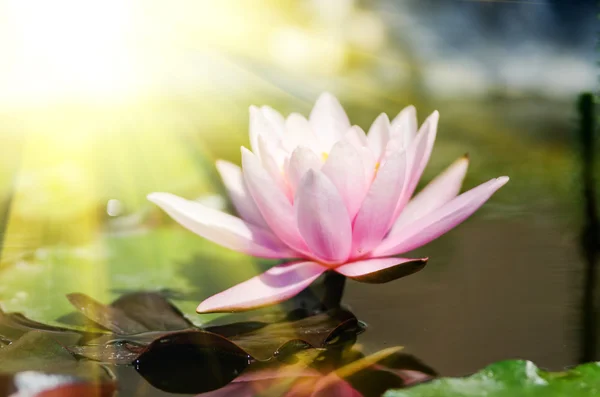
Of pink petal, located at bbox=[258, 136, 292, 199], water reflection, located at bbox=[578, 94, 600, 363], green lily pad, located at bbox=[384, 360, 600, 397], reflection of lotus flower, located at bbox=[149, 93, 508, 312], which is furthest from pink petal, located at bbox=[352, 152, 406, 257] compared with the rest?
water reflection, located at bbox=[578, 94, 600, 363]

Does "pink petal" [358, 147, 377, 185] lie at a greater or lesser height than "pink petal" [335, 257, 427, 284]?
greater

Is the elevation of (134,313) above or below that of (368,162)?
below

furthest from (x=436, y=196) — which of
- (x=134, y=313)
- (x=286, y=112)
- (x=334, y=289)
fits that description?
(x=286, y=112)

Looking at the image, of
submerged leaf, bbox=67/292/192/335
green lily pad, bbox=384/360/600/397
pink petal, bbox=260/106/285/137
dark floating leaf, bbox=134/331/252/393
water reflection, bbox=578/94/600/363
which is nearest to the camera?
green lily pad, bbox=384/360/600/397

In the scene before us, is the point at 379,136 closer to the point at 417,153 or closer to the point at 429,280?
the point at 417,153

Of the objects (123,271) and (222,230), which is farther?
(123,271)

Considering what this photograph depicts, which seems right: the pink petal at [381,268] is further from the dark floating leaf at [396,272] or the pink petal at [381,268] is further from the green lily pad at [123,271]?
the green lily pad at [123,271]

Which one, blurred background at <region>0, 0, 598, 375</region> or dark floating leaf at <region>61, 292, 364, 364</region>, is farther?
blurred background at <region>0, 0, 598, 375</region>

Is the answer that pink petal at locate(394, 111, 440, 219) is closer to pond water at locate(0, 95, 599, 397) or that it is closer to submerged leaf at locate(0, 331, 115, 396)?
pond water at locate(0, 95, 599, 397)
